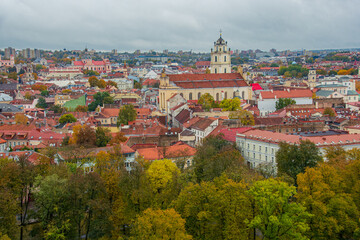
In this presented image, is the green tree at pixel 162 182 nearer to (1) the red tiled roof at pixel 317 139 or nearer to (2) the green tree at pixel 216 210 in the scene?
(2) the green tree at pixel 216 210

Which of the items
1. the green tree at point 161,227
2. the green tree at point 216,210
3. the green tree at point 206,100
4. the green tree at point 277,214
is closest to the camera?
the green tree at point 161,227

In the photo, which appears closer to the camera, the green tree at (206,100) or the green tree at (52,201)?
the green tree at (52,201)

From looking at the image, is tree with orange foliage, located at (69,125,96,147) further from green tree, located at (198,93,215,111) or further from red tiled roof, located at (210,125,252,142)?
green tree, located at (198,93,215,111)

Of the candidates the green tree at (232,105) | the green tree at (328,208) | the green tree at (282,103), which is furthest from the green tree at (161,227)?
the green tree at (282,103)

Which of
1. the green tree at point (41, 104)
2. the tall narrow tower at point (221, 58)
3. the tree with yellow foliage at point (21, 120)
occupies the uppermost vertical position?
the tall narrow tower at point (221, 58)

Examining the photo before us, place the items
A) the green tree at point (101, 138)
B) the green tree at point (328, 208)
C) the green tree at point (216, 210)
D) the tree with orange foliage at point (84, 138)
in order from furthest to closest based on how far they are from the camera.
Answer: the green tree at point (101, 138), the tree with orange foliage at point (84, 138), the green tree at point (328, 208), the green tree at point (216, 210)

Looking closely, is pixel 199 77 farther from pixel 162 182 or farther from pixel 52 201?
pixel 52 201
